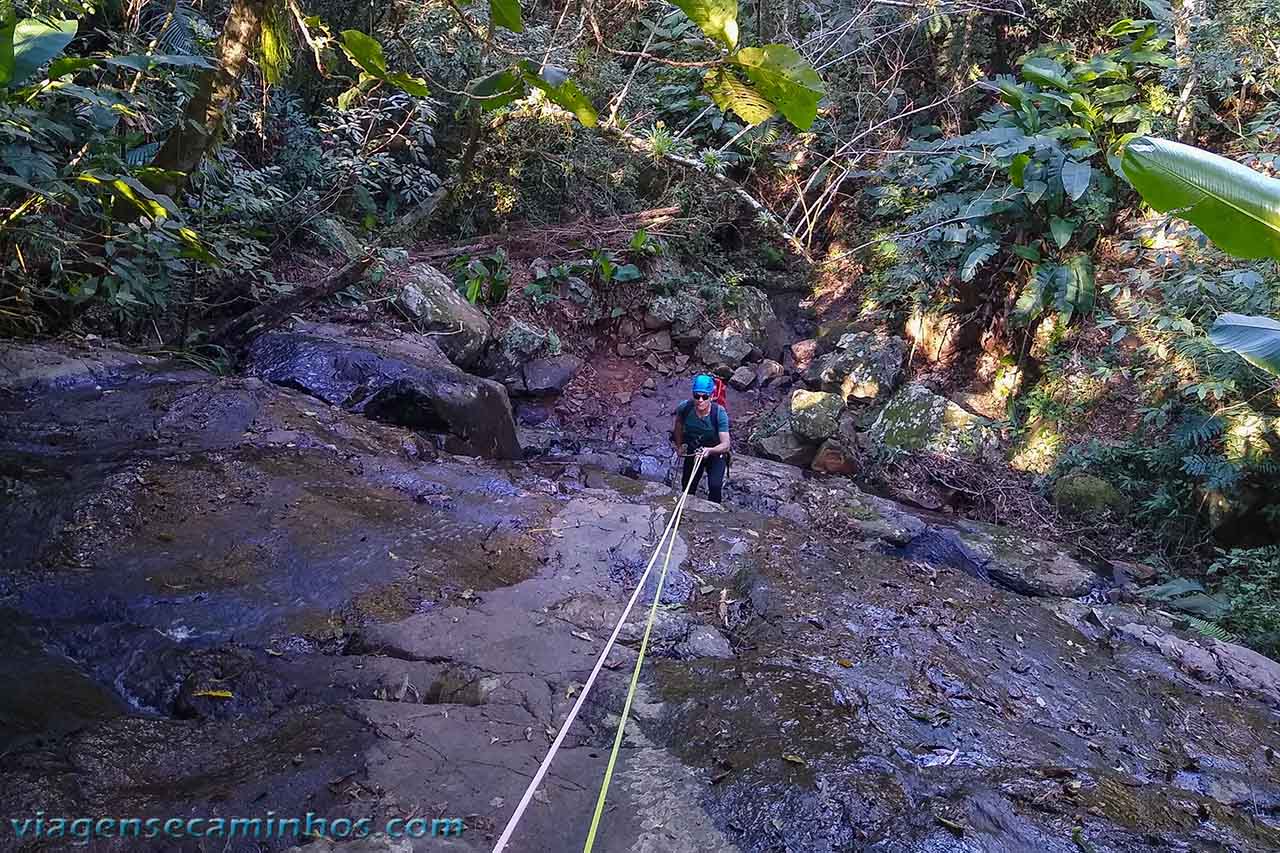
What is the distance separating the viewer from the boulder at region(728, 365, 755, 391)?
426 inches

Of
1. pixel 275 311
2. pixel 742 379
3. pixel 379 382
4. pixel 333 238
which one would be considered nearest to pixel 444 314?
pixel 333 238

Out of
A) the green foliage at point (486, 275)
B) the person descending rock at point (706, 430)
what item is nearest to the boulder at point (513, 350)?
the green foliage at point (486, 275)

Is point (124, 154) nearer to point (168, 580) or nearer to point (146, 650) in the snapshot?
point (168, 580)

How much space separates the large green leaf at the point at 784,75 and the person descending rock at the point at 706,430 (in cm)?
485

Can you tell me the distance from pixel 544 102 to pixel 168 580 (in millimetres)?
8794

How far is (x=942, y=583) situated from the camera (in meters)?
5.24

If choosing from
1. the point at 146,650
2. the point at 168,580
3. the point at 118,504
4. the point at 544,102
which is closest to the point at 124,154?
the point at 118,504

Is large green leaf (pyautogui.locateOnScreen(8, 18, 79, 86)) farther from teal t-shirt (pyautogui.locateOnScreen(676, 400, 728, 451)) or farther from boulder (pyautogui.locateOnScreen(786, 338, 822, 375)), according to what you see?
boulder (pyautogui.locateOnScreen(786, 338, 822, 375))

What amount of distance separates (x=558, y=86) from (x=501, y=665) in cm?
265

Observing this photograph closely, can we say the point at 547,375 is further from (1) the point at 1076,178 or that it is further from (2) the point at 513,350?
(1) the point at 1076,178

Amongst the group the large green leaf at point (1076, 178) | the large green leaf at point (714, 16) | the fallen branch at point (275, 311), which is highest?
the large green leaf at point (714, 16)

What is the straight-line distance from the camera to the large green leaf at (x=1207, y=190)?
6.20ft

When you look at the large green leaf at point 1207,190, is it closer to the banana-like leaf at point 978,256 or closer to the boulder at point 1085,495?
the boulder at point 1085,495

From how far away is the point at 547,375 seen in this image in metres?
9.77
